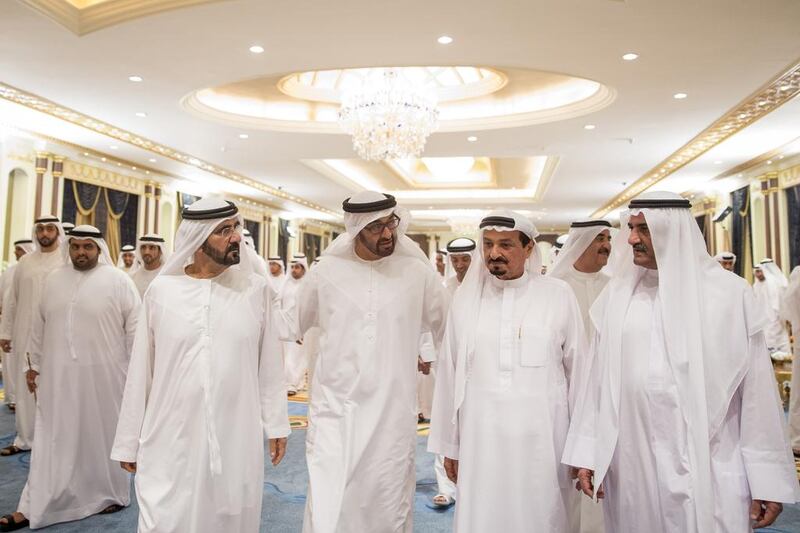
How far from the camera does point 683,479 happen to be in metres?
1.97

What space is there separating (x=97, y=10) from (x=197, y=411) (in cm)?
426

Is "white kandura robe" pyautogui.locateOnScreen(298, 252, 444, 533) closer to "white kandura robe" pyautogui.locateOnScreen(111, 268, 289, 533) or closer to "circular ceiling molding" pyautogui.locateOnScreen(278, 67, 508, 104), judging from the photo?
"white kandura robe" pyautogui.locateOnScreen(111, 268, 289, 533)

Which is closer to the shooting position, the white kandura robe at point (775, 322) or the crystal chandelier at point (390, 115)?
the crystal chandelier at point (390, 115)

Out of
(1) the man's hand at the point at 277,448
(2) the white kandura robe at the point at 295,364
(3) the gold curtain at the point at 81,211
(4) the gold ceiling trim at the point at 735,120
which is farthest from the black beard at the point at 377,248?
(3) the gold curtain at the point at 81,211

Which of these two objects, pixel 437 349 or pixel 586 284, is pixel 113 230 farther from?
pixel 586 284

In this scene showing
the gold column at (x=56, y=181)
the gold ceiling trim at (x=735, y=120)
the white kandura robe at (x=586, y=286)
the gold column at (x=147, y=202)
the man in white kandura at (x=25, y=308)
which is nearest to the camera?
the white kandura robe at (x=586, y=286)

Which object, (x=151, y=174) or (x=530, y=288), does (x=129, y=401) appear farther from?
(x=151, y=174)

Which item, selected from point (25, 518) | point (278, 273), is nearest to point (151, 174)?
point (278, 273)

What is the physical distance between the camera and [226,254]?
255 cm

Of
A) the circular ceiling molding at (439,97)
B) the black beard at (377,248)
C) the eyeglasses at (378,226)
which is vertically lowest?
the black beard at (377,248)

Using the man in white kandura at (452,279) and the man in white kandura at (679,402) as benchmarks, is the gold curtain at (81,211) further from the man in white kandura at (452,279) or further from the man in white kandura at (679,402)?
the man in white kandura at (679,402)

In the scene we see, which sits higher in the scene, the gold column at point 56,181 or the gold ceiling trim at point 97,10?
the gold ceiling trim at point 97,10

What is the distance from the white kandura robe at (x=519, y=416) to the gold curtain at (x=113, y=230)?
1000cm

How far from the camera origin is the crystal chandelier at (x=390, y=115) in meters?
7.27
